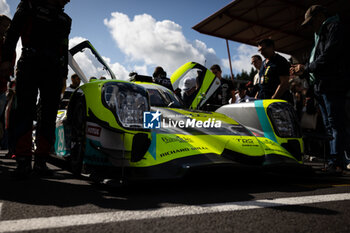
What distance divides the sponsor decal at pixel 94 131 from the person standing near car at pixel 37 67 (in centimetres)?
58

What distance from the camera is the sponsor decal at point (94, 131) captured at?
2041 millimetres

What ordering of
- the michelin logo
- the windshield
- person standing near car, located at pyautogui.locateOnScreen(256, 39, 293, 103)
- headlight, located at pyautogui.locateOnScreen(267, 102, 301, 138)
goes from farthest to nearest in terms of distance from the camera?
person standing near car, located at pyautogui.locateOnScreen(256, 39, 293, 103) < the windshield < headlight, located at pyautogui.locateOnScreen(267, 102, 301, 138) < the michelin logo

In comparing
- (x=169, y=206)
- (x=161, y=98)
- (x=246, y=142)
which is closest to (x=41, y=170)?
(x=161, y=98)

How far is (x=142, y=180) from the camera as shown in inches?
71.6

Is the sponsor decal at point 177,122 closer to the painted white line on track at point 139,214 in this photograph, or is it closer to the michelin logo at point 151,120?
the michelin logo at point 151,120

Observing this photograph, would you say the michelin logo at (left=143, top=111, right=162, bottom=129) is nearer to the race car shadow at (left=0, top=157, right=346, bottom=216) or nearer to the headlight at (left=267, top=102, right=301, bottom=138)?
the race car shadow at (left=0, top=157, right=346, bottom=216)

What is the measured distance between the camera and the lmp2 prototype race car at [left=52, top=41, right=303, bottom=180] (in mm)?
1917

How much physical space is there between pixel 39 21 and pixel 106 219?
1940 mm

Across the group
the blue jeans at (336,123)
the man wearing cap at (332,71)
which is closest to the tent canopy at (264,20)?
the man wearing cap at (332,71)

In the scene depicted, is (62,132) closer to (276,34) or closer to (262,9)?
(262,9)

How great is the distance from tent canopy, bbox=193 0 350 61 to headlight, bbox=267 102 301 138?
9684 mm

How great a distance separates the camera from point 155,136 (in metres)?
2.08

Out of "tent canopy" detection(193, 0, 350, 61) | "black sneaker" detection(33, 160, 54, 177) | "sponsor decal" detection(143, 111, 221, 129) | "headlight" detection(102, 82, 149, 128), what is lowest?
"black sneaker" detection(33, 160, 54, 177)

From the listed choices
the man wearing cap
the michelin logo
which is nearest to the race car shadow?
the michelin logo
